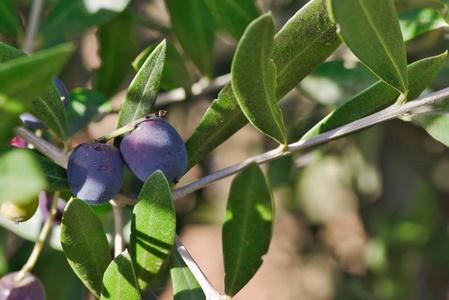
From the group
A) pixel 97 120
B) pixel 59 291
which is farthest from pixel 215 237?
pixel 97 120

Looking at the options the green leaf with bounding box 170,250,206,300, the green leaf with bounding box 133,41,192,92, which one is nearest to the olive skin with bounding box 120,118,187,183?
the green leaf with bounding box 170,250,206,300

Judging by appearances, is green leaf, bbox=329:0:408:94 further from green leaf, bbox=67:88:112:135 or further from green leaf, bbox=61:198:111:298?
green leaf, bbox=67:88:112:135

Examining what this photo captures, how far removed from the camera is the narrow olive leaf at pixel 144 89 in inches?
26.6

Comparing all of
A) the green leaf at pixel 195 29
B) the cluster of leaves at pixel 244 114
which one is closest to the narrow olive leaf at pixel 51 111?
the cluster of leaves at pixel 244 114

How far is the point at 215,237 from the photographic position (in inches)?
92.3

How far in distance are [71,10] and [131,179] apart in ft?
1.66

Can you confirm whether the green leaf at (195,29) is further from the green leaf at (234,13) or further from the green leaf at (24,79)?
the green leaf at (24,79)

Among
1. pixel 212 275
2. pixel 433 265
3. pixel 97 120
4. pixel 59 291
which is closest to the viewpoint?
pixel 97 120

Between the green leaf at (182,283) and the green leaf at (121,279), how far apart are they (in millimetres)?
137

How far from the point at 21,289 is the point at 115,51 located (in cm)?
63

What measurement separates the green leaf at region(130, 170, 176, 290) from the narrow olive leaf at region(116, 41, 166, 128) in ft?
0.43

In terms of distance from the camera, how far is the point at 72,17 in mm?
1102

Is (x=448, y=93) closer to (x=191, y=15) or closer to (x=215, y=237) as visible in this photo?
(x=191, y=15)

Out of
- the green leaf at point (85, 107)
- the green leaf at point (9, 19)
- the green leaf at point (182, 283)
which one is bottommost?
the green leaf at point (182, 283)
